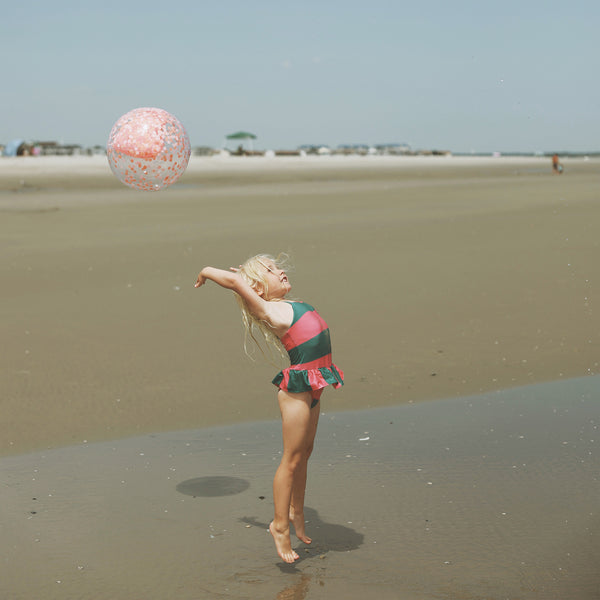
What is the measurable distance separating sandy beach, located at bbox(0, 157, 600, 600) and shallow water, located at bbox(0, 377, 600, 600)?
15 mm

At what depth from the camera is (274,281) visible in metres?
4.07

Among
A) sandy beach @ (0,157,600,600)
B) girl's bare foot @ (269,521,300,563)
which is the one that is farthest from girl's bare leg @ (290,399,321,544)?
girl's bare foot @ (269,521,300,563)

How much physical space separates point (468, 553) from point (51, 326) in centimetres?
595

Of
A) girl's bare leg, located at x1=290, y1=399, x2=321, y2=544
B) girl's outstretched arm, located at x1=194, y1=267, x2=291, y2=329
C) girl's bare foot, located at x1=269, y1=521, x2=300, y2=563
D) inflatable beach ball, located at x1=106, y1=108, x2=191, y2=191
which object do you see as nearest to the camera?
girl's outstretched arm, located at x1=194, y1=267, x2=291, y2=329

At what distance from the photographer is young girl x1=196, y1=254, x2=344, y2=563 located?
3.91 metres

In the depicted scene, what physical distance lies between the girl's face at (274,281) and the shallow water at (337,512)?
125 centimetres

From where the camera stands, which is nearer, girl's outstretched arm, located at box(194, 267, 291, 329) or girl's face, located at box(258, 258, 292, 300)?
girl's outstretched arm, located at box(194, 267, 291, 329)

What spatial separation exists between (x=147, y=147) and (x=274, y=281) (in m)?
1.39

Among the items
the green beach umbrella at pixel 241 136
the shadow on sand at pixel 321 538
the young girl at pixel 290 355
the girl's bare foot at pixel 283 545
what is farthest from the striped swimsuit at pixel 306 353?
the green beach umbrella at pixel 241 136

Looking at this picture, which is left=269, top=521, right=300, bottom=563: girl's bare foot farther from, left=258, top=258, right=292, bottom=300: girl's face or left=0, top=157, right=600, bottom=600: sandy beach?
left=258, top=258, right=292, bottom=300: girl's face

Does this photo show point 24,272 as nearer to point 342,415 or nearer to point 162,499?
point 342,415

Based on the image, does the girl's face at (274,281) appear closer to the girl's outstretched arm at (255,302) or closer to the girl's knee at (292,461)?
the girl's outstretched arm at (255,302)

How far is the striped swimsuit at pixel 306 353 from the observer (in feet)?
12.8

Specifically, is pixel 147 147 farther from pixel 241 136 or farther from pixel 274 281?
pixel 241 136
